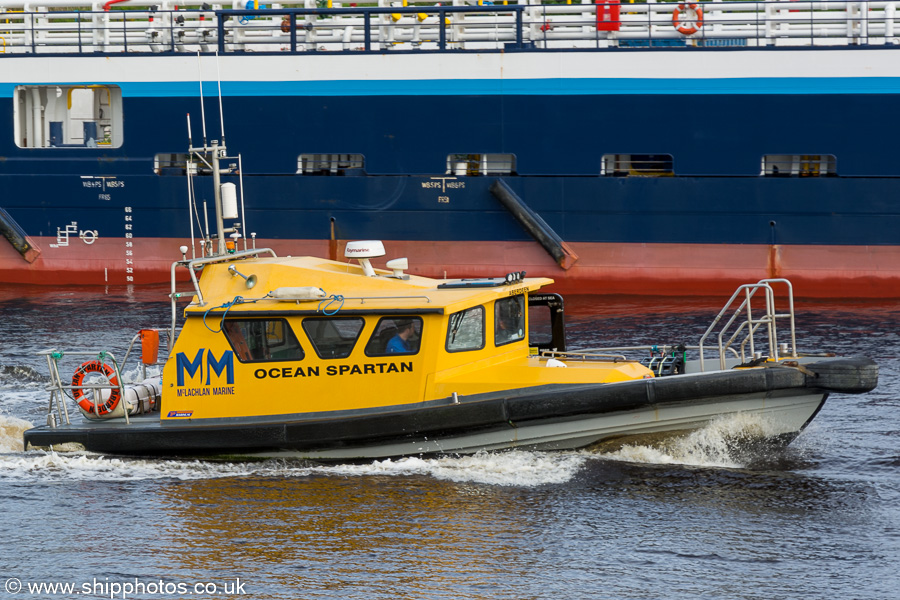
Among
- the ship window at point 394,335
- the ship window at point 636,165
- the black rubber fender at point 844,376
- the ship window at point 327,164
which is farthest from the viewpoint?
the ship window at point 327,164

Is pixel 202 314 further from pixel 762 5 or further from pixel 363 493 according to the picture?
pixel 762 5

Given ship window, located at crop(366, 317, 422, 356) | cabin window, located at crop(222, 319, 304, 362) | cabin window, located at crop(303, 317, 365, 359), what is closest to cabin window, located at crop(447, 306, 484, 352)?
ship window, located at crop(366, 317, 422, 356)

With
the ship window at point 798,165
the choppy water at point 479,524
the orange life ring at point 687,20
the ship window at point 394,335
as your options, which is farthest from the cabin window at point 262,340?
the ship window at point 798,165

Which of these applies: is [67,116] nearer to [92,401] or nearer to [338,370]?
[92,401]

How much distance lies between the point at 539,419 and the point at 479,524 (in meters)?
1.34

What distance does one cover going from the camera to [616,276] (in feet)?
68.7

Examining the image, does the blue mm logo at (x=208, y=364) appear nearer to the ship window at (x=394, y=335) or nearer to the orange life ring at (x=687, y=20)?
the ship window at (x=394, y=335)

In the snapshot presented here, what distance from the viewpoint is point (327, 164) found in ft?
72.8

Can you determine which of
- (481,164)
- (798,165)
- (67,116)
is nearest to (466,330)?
(481,164)

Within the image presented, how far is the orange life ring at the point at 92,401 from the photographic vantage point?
1130cm

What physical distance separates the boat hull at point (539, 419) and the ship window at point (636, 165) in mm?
11193

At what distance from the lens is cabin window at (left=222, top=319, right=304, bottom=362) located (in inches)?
414

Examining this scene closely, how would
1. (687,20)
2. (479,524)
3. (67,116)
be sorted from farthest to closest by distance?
1. (67,116)
2. (687,20)
3. (479,524)

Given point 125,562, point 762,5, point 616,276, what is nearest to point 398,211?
point 616,276
